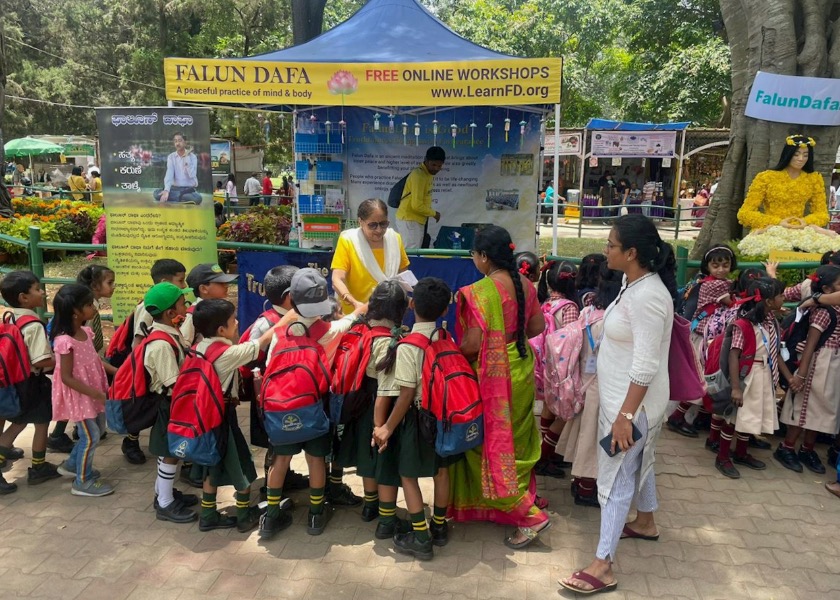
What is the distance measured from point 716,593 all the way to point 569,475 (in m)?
1.26

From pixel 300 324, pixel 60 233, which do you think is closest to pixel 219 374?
pixel 300 324

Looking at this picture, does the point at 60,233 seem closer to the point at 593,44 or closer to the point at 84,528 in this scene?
the point at 84,528

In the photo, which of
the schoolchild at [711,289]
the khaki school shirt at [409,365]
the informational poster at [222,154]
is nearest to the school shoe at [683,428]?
the schoolchild at [711,289]

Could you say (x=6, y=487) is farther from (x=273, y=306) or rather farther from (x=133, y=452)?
(x=273, y=306)

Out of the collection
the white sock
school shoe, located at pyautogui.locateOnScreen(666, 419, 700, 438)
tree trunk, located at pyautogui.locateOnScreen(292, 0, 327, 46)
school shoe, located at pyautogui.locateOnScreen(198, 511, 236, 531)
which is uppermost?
tree trunk, located at pyautogui.locateOnScreen(292, 0, 327, 46)

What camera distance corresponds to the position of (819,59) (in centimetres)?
693

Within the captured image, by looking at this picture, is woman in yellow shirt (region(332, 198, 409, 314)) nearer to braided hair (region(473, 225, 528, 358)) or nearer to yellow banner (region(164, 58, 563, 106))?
braided hair (region(473, 225, 528, 358))

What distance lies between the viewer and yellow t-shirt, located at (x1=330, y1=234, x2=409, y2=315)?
4.33 meters

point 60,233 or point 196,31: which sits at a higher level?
point 196,31

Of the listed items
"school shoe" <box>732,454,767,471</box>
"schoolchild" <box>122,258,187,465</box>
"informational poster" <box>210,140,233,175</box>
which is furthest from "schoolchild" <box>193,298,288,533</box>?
"informational poster" <box>210,140,233,175</box>

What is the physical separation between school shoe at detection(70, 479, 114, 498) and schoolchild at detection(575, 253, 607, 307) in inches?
121

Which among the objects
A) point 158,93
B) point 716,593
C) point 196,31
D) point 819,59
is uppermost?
point 196,31

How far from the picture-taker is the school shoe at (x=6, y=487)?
377 cm

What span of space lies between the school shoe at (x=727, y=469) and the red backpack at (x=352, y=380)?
2.45 m
